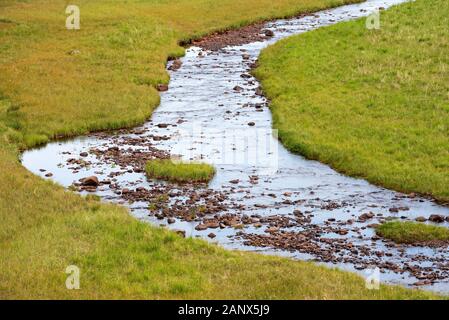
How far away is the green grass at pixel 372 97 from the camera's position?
30.6m

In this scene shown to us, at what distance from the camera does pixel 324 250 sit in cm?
2320

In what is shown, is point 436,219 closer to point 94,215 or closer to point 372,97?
point 94,215

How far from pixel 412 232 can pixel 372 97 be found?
15.5 m

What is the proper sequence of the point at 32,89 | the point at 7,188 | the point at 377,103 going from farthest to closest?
1. the point at 32,89
2. the point at 377,103
3. the point at 7,188

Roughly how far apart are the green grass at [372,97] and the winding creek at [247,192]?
120 cm

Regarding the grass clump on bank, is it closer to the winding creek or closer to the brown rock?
the winding creek

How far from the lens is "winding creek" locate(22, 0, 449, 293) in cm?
2316

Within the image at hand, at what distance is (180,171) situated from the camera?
1210 inches

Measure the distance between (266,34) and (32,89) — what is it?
78.3 feet

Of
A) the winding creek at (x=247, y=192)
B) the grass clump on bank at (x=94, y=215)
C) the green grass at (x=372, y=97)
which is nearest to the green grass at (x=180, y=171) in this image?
the winding creek at (x=247, y=192)

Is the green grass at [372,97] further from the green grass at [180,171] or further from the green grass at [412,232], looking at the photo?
the green grass at [180,171]
